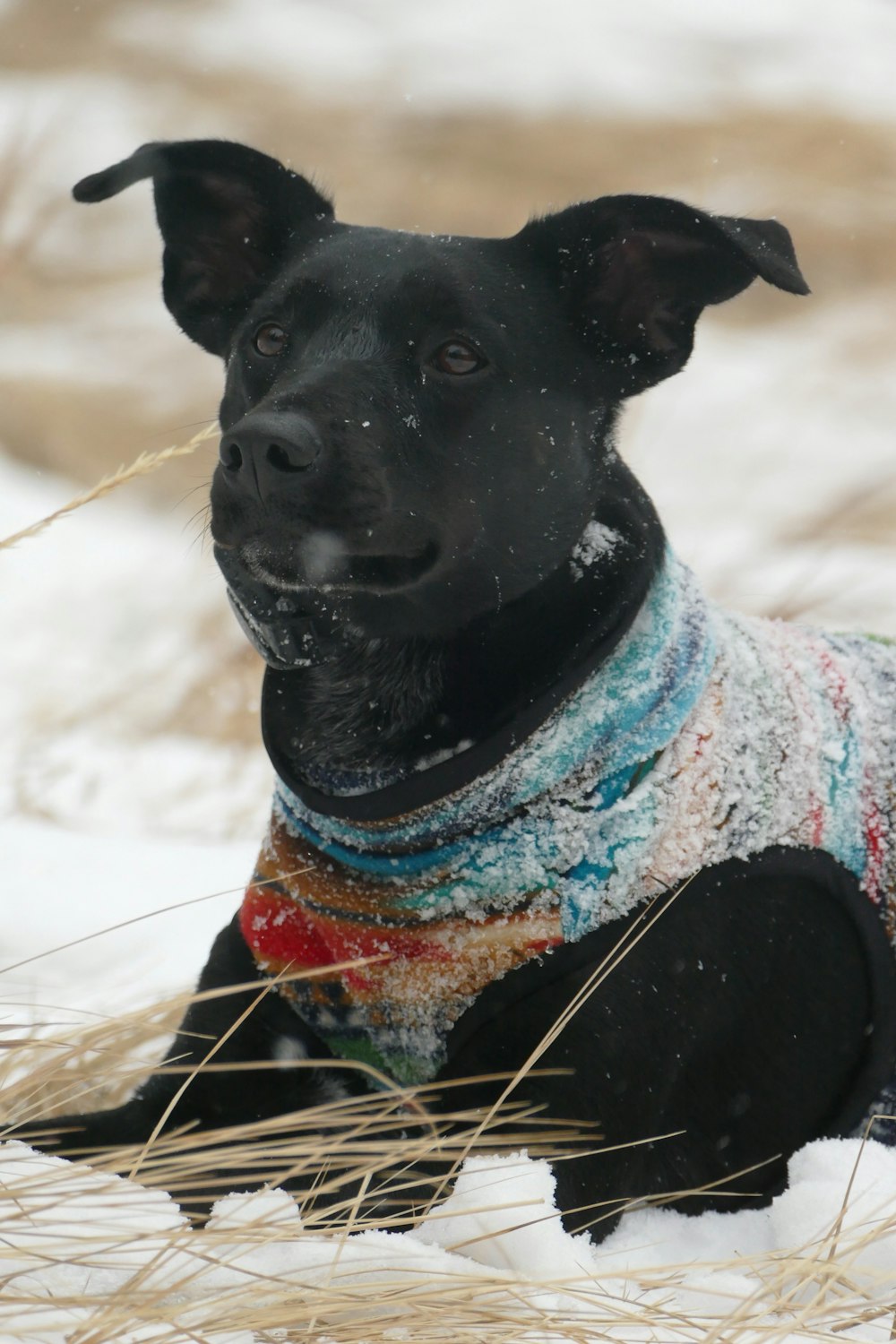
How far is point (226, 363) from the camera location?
6.91 ft

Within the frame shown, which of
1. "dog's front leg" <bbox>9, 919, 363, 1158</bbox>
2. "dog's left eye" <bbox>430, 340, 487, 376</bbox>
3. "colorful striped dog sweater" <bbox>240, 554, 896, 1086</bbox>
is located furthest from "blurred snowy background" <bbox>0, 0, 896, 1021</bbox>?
"dog's left eye" <bbox>430, 340, 487, 376</bbox>

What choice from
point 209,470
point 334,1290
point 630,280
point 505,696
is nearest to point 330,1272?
point 334,1290

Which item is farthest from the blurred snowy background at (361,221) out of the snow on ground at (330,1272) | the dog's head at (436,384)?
the snow on ground at (330,1272)

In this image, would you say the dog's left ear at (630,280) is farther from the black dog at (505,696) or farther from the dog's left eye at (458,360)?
the dog's left eye at (458,360)

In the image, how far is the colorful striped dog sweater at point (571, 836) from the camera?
5.62 ft

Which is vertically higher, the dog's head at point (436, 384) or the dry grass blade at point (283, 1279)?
the dog's head at point (436, 384)

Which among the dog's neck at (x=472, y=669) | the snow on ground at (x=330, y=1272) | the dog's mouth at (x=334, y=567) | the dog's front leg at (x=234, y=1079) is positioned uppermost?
the dog's mouth at (x=334, y=567)

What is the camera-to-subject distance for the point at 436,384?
182cm

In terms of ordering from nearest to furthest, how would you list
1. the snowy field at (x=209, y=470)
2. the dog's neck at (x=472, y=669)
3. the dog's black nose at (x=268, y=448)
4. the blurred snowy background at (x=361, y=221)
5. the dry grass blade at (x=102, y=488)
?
the snowy field at (x=209, y=470)
the dry grass blade at (x=102, y=488)
the dog's black nose at (x=268, y=448)
the dog's neck at (x=472, y=669)
the blurred snowy background at (x=361, y=221)

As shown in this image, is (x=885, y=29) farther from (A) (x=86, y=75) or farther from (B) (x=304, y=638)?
(B) (x=304, y=638)

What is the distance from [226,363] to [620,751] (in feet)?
2.82

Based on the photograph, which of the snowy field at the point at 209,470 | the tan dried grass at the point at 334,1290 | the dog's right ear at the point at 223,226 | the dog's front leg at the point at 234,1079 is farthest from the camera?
the dog's right ear at the point at 223,226

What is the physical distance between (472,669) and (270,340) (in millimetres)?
554

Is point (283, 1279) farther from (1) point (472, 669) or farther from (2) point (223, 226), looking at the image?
(2) point (223, 226)
